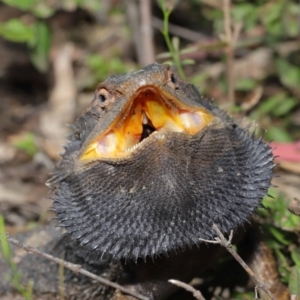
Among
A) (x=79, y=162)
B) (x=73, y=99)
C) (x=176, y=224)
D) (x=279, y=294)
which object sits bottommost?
(x=279, y=294)

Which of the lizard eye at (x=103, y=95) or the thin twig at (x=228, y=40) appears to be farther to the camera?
the thin twig at (x=228, y=40)

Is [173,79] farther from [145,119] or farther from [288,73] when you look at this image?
[288,73]

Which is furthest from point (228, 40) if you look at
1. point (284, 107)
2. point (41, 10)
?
point (41, 10)

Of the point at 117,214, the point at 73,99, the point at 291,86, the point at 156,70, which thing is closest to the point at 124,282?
the point at 117,214

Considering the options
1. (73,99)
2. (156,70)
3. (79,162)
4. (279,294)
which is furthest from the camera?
(73,99)

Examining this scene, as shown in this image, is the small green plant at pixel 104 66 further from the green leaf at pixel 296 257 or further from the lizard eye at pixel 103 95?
the lizard eye at pixel 103 95

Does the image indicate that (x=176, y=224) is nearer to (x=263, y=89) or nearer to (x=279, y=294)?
(x=279, y=294)

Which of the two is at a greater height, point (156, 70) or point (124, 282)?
point (156, 70)

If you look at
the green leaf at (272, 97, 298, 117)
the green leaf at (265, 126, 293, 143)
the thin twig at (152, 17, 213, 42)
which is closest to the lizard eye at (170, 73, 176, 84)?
the green leaf at (265, 126, 293, 143)

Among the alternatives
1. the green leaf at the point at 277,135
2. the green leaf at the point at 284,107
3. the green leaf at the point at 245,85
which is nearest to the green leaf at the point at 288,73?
the green leaf at the point at 284,107
